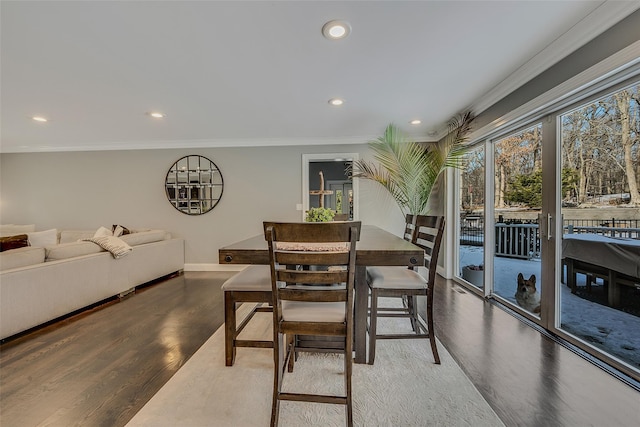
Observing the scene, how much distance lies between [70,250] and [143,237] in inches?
42.6

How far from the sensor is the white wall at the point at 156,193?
14.7 feet

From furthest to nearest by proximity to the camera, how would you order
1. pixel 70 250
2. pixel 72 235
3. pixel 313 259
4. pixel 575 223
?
pixel 72 235 < pixel 70 250 < pixel 575 223 < pixel 313 259

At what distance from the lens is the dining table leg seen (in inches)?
69.6

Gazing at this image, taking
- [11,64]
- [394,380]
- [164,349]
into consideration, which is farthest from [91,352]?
[11,64]

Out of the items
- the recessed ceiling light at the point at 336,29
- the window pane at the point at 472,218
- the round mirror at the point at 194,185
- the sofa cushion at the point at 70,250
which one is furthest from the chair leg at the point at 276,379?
the round mirror at the point at 194,185

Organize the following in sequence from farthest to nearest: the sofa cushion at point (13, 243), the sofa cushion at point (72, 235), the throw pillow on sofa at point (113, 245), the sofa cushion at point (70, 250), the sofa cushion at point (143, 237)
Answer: the sofa cushion at point (72, 235) < the sofa cushion at point (143, 237) < the throw pillow on sofa at point (113, 245) < the sofa cushion at point (13, 243) < the sofa cushion at point (70, 250)

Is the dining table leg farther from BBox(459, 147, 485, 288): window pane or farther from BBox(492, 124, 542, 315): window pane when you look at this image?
BBox(459, 147, 485, 288): window pane

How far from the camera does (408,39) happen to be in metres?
1.80

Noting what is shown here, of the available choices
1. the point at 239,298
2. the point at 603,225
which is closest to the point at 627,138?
the point at 603,225

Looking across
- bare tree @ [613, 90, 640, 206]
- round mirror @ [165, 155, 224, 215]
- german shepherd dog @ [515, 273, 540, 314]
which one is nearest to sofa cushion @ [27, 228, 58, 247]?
round mirror @ [165, 155, 224, 215]

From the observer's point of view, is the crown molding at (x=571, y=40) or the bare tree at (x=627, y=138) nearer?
the crown molding at (x=571, y=40)

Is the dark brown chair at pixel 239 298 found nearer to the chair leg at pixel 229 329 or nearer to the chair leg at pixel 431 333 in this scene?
the chair leg at pixel 229 329

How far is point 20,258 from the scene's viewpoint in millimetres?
2291

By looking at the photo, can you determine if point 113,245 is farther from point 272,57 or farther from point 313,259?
point 313,259
